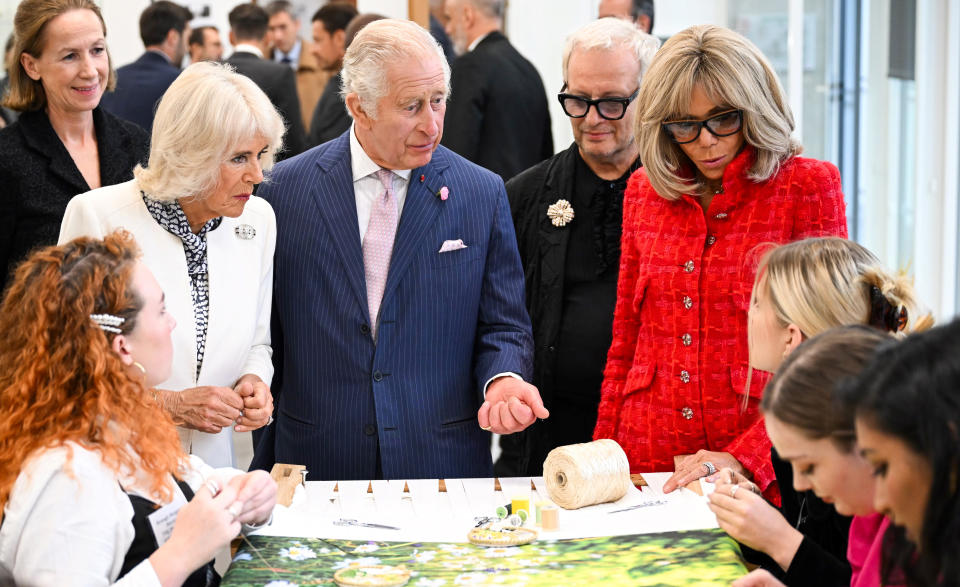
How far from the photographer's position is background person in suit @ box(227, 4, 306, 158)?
244 inches

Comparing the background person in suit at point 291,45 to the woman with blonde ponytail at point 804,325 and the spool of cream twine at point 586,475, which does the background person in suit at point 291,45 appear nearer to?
the spool of cream twine at point 586,475

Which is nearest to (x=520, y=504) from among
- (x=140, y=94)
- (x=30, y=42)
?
(x=30, y=42)

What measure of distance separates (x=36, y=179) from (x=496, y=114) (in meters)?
2.38

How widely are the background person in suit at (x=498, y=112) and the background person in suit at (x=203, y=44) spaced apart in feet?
9.81

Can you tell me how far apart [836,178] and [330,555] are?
56.2 inches

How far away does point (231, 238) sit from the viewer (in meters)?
2.84

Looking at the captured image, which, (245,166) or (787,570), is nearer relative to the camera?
(787,570)

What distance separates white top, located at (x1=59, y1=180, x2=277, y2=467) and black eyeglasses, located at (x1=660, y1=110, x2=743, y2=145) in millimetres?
1024

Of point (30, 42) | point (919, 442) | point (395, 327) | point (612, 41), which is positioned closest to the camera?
point (919, 442)

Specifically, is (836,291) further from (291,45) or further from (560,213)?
(291,45)

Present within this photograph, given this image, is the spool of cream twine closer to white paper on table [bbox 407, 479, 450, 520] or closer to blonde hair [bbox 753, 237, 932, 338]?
A: white paper on table [bbox 407, 479, 450, 520]

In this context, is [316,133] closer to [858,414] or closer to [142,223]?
[142,223]

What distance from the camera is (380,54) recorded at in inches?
115

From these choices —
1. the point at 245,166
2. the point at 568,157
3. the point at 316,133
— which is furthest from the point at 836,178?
the point at 316,133
